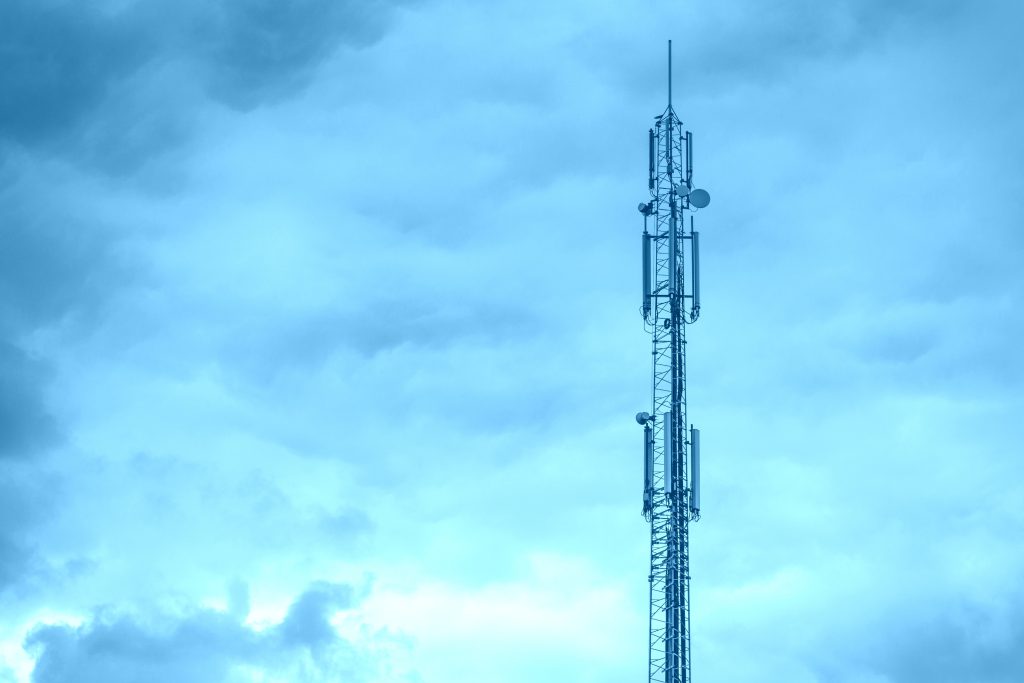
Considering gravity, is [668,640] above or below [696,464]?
below

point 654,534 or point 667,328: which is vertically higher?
point 667,328

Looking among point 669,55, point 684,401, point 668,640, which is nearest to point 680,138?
point 669,55

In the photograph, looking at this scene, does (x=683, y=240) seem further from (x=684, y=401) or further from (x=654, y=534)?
(x=654, y=534)

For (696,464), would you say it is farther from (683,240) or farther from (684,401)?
(683,240)

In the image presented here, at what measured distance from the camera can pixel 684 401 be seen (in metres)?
133

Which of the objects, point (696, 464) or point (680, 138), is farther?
point (680, 138)

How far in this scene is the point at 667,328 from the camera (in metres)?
135

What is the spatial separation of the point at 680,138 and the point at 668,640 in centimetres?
3189

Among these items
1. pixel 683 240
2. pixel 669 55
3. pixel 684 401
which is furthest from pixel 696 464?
pixel 669 55

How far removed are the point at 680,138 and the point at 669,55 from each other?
237 inches

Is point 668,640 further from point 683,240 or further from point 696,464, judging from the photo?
point 683,240

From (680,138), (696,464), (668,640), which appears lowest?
(668,640)

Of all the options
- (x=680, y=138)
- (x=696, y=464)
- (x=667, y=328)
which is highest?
(x=680, y=138)

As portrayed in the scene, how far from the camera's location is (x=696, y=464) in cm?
12962
